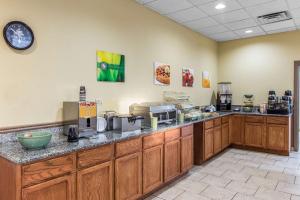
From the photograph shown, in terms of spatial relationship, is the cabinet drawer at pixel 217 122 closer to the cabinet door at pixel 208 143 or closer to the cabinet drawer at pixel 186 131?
the cabinet door at pixel 208 143

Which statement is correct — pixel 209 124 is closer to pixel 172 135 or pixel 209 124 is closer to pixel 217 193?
pixel 172 135

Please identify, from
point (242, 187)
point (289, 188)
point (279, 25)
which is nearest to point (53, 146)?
point (242, 187)

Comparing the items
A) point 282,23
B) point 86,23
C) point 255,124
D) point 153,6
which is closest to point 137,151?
point 86,23

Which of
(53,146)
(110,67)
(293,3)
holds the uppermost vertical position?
(293,3)

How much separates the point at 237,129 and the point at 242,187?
2.43 m

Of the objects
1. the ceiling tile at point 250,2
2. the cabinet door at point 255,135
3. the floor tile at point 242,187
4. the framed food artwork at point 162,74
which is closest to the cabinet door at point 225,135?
the cabinet door at point 255,135

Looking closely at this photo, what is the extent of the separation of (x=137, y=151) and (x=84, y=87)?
3.43 ft

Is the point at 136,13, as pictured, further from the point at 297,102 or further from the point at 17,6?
the point at 297,102

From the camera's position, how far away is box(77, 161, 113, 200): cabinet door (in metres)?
2.12

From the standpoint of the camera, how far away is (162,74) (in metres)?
4.29

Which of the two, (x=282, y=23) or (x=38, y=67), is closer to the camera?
(x=38, y=67)

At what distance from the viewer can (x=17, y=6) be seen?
2.27m

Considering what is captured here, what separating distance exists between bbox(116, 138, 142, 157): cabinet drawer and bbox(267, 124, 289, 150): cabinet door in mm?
3746

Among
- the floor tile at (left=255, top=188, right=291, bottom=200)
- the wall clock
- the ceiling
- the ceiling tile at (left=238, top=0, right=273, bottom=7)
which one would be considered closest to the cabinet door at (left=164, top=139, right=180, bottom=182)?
the floor tile at (left=255, top=188, right=291, bottom=200)
